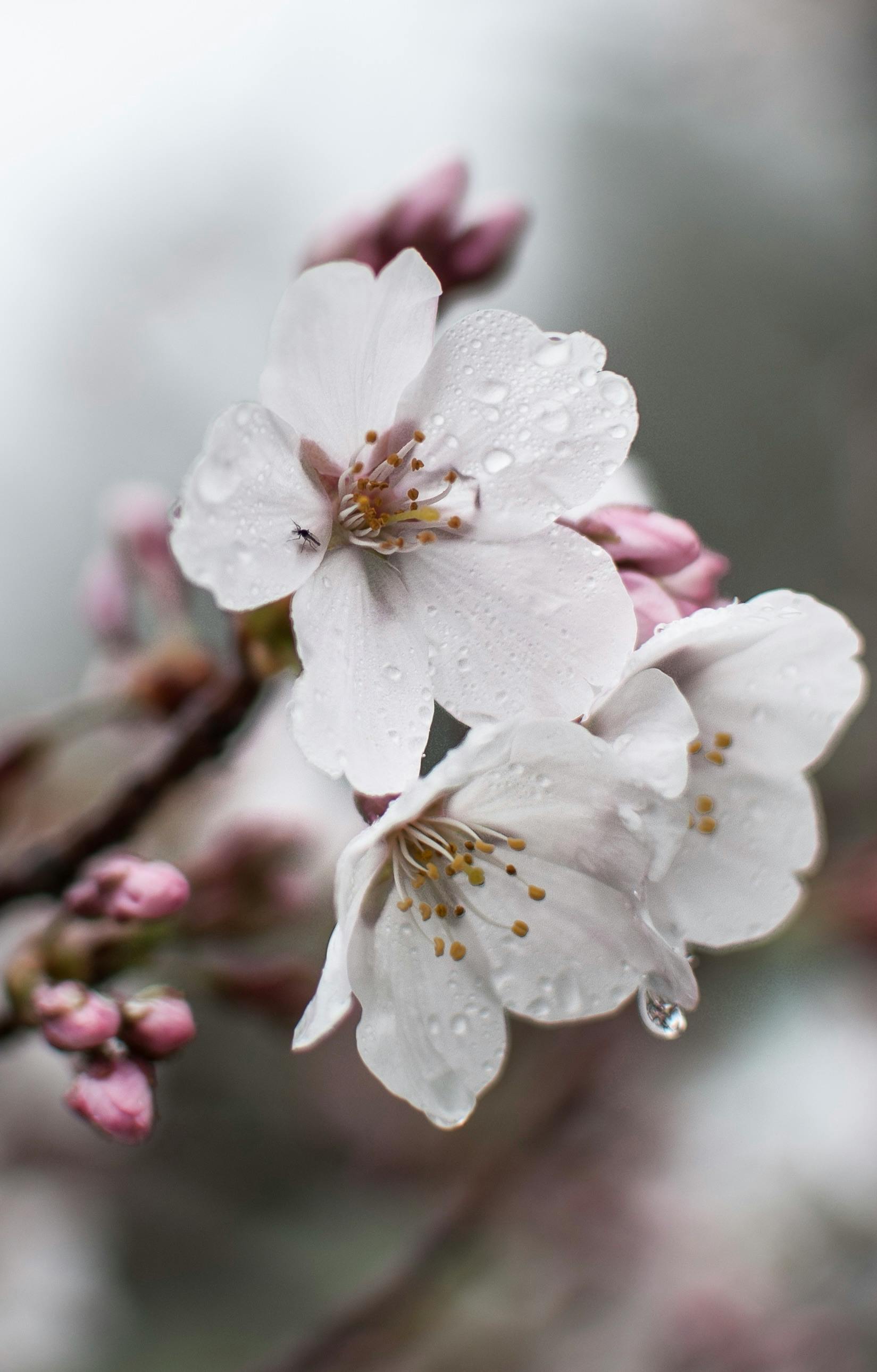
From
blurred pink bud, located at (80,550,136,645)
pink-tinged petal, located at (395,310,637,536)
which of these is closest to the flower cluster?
pink-tinged petal, located at (395,310,637,536)

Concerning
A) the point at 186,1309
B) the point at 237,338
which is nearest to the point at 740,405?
the point at 237,338

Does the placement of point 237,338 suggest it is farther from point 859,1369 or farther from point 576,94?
point 859,1369

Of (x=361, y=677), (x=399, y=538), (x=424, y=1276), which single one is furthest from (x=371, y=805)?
→ (x=424, y=1276)

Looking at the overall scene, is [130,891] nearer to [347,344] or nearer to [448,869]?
[448,869]

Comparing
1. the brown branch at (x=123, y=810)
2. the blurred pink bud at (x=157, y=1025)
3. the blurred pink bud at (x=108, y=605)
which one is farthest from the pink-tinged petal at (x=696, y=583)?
the blurred pink bud at (x=108, y=605)

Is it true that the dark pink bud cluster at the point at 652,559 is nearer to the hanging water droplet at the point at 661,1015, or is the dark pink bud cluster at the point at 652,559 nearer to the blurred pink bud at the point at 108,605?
the hanging water droplet at the point at 661,1015
